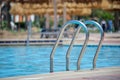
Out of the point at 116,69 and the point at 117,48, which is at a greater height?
the point at 116,69

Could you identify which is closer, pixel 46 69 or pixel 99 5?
pixel 46 69

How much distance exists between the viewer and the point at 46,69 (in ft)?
31.7

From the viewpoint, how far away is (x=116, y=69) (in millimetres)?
7066

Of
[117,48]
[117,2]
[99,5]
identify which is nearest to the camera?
[117,48]

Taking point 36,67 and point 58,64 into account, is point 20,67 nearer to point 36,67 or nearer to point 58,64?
point 36,67

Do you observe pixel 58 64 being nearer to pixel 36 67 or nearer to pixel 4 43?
pixel 36 67

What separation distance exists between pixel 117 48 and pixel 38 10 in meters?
12.5

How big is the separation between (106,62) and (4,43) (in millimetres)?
8494

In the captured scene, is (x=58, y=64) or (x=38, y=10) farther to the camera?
(x=38, y=10)

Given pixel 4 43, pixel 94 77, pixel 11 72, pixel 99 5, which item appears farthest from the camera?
pixel 99 5

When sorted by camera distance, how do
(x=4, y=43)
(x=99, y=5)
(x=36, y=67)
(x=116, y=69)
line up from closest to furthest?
(x=116, y=69) → (x=36, y=67) → (x=4, y=43) → (x=99, y=5)

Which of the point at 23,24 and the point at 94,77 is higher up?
the point at 94,77

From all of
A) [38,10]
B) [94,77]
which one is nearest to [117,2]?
[38,10]

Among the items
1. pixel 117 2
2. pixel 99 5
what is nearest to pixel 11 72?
pixel 99 5
